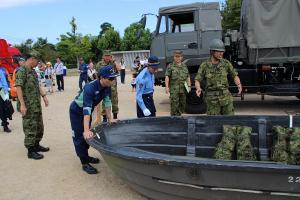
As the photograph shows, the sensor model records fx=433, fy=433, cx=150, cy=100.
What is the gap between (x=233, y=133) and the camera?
17.4 ft

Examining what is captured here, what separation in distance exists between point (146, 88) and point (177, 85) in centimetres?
155

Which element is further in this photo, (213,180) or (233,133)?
(233,133)

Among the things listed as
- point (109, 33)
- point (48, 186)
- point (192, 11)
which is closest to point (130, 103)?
point (192, 11)

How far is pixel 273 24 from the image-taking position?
9.98 metres

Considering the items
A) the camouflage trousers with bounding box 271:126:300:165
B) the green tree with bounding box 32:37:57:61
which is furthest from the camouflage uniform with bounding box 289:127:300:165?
the green tree with bounding box 32:37:57:61

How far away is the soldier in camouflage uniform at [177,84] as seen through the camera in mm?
8320

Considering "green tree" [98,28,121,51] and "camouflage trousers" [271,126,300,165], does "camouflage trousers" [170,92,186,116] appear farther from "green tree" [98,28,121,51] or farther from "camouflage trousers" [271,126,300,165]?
"green tree" [98,28,121,51]

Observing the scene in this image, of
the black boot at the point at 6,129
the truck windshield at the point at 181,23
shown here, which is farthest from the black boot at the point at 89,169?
the truck windshield at the point at 181,23

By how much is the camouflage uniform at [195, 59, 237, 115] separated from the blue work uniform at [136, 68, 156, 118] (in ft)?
2.82

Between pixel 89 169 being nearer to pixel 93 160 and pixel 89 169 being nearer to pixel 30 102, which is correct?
pixel 93 160

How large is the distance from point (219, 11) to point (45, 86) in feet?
34.9

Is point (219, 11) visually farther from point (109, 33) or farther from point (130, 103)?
point (109, 33)

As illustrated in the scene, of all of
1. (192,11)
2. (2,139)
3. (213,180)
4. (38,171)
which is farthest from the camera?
(192,11)

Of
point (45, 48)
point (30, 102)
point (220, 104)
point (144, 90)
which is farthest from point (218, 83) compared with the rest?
point (45, 48)
